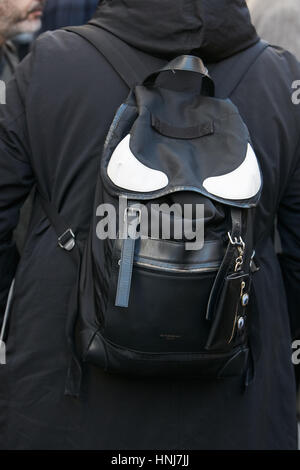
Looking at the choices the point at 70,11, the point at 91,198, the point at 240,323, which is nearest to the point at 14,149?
the point at 91,198

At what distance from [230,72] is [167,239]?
0.53 m

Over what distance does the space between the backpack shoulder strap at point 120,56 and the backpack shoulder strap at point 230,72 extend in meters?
0.19

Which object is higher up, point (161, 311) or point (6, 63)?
point (6, 63)

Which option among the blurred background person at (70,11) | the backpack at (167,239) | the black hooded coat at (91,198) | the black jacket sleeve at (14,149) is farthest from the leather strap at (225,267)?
the blurred background person at (70,11)

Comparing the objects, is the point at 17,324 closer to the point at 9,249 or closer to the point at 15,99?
the point at 9,249

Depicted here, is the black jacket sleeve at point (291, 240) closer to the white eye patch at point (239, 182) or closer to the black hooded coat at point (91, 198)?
the black hooded coat at point (91, 198)

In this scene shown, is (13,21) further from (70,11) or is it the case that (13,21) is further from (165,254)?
(165,254)

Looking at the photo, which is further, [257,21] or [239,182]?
[257,21]

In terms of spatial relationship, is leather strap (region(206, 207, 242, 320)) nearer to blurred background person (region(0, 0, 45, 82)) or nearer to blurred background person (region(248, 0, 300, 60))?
blurred background person (region(248, 0, 300, 60))

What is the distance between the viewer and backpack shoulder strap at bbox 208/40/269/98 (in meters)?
1.83

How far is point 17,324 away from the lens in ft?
6.12

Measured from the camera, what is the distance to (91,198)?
1810 millimetres

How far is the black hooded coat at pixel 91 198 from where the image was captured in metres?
1.78
